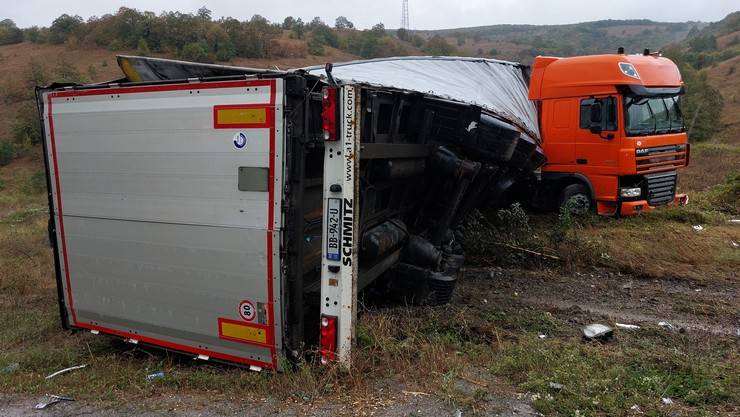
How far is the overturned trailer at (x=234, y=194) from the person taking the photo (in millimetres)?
3504

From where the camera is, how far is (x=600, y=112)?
8.46 meters

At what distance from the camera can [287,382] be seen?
11.3 ft

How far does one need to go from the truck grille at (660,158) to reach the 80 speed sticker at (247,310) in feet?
23.0

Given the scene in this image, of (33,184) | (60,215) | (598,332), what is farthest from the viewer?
(33,184)

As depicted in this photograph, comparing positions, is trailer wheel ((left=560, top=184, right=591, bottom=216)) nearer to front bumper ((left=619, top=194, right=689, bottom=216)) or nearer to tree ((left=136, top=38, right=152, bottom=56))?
front bumper ((left=619, top=194, right=689, bottom=216))

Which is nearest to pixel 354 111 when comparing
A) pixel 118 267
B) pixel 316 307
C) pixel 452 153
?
pixel 316 307

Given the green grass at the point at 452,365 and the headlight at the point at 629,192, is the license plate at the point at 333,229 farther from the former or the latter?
the headlight at the point at 629,192

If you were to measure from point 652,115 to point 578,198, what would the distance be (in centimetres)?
174

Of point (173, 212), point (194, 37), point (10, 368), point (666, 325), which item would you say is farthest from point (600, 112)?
point (194, 37)

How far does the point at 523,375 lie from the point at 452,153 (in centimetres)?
228

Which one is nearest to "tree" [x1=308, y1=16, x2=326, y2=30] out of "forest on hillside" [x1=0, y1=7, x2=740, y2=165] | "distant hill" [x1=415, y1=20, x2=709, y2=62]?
"forest on hillside" [x1=0, y1=7, x2=740, y2=165]

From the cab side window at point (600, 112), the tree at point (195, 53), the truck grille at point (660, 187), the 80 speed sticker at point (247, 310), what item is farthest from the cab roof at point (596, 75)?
the tree at point (195, 53)

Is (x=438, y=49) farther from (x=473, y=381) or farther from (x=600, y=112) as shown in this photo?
(x=473, y=381)

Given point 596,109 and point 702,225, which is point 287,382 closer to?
point 596,109
